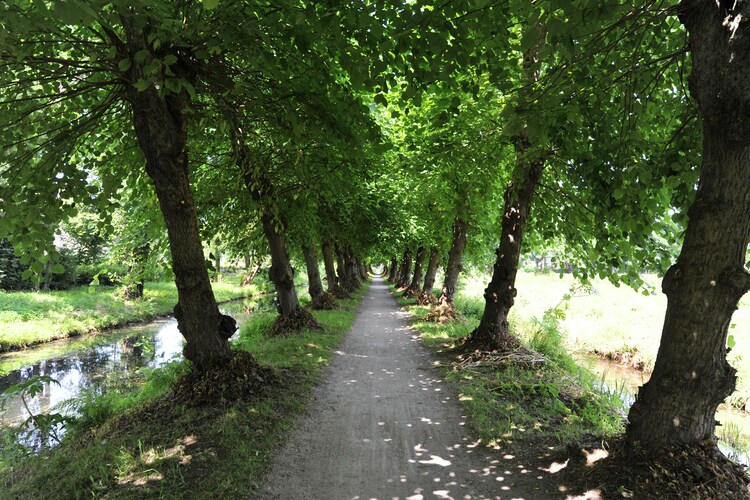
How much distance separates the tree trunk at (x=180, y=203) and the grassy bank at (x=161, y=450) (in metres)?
0.93

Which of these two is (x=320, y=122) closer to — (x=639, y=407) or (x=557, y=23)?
(x=557, y=23)

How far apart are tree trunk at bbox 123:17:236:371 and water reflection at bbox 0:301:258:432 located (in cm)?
364

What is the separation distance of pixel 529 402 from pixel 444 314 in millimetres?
8388

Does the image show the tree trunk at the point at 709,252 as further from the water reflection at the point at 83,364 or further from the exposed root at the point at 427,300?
the exposed root at the point at 427,300

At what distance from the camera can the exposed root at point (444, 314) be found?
1432 centimetres

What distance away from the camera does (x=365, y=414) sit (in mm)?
6148

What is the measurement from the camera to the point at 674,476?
10.8 ft

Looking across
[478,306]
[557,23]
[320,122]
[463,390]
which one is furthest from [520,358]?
[478,306]

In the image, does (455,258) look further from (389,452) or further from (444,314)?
(389,452)

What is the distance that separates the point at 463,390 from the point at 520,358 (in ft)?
5.78

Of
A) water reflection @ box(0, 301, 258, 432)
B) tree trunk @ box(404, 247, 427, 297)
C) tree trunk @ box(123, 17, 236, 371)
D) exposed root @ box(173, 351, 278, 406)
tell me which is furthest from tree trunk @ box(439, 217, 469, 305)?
tree trunk @ box(123, 17, 236, 371)

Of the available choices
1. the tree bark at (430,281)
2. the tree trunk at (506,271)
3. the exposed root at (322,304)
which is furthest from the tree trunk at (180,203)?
the tree bark at (430,281)

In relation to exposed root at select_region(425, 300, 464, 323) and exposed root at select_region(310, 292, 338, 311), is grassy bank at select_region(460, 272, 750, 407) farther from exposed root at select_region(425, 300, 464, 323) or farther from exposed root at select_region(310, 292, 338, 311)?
exposed root at select_region(310, 292, 338, 311)

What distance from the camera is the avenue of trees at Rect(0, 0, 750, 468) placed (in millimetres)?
3170
